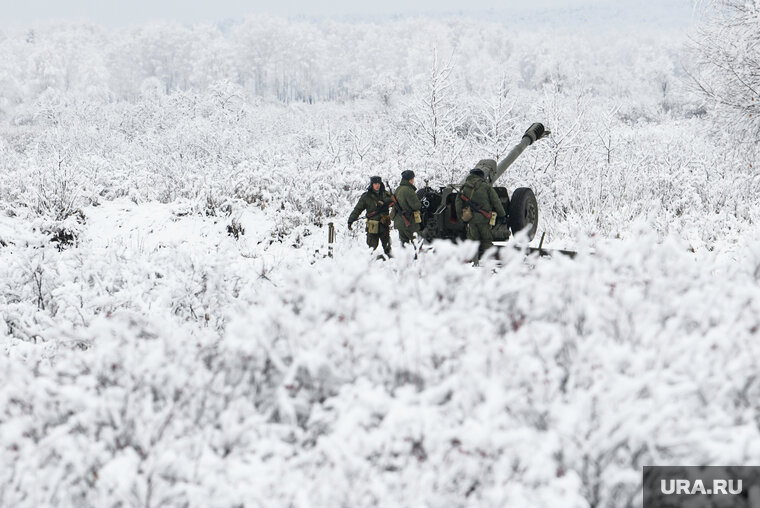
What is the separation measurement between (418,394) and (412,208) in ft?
18.3

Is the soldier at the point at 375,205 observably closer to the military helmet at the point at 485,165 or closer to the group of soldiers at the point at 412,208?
the group of soldiers at the point at 412,208

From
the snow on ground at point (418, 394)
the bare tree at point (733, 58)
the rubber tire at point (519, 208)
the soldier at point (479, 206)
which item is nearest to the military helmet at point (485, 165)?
the rubber tire at point (519, 208)

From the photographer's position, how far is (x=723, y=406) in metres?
2.46

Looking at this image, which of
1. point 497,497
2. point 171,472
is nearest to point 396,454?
point 497,497

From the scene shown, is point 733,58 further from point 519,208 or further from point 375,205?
point 375,205

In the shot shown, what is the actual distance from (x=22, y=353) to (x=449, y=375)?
15.8 ft

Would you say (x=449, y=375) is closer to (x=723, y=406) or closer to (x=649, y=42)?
(x=723, y=406)

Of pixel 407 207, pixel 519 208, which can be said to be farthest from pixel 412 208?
pixel 519 208

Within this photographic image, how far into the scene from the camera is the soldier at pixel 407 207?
791cm

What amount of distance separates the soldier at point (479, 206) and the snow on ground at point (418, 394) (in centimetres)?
437

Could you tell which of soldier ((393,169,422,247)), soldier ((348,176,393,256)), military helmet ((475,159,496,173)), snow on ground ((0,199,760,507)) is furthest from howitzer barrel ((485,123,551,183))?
snow on ground ((0,199,760,507))

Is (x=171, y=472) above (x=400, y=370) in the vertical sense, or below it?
below

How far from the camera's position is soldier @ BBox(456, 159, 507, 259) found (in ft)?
25.0

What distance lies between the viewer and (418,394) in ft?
8.35
